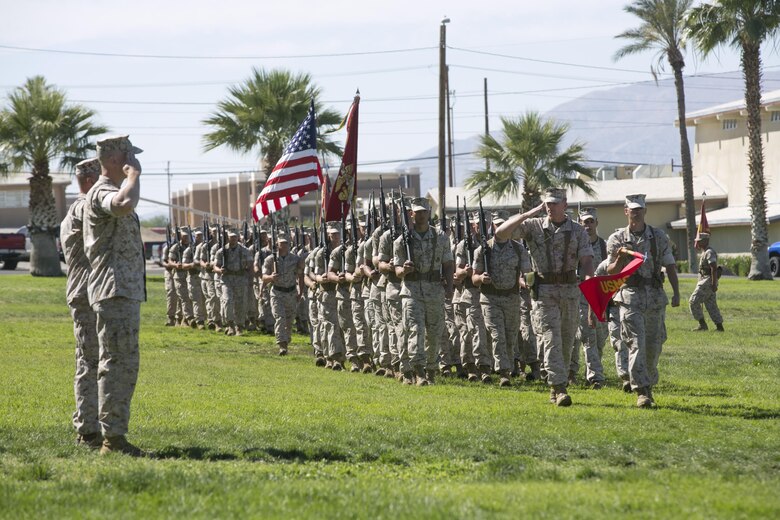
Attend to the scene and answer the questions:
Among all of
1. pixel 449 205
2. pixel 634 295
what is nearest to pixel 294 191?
pixel 634 295

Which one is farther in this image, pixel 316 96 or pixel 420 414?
pixel 316 96

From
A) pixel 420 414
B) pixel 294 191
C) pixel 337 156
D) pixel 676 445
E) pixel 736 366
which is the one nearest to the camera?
pixel 676 445

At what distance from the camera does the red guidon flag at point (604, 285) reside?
13.0 meters

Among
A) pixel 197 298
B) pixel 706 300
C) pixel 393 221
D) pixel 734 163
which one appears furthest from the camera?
pixel 734 163

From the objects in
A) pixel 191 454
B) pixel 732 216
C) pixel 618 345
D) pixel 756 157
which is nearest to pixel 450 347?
pixel 618 345

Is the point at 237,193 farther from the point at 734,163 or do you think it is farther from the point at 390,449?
the point at 390,449

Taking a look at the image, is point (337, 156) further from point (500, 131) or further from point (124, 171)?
point (124, 171)

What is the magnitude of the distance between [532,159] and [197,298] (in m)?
16.7

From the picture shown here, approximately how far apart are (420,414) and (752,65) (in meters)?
34.2

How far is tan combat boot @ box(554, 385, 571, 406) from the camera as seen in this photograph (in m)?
12.8

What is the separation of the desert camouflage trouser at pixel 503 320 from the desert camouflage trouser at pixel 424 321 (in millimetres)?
766

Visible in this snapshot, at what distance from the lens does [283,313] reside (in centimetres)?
2167

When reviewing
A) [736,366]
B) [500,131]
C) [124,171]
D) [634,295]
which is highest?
[500,131]

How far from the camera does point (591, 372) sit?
15.6 m
